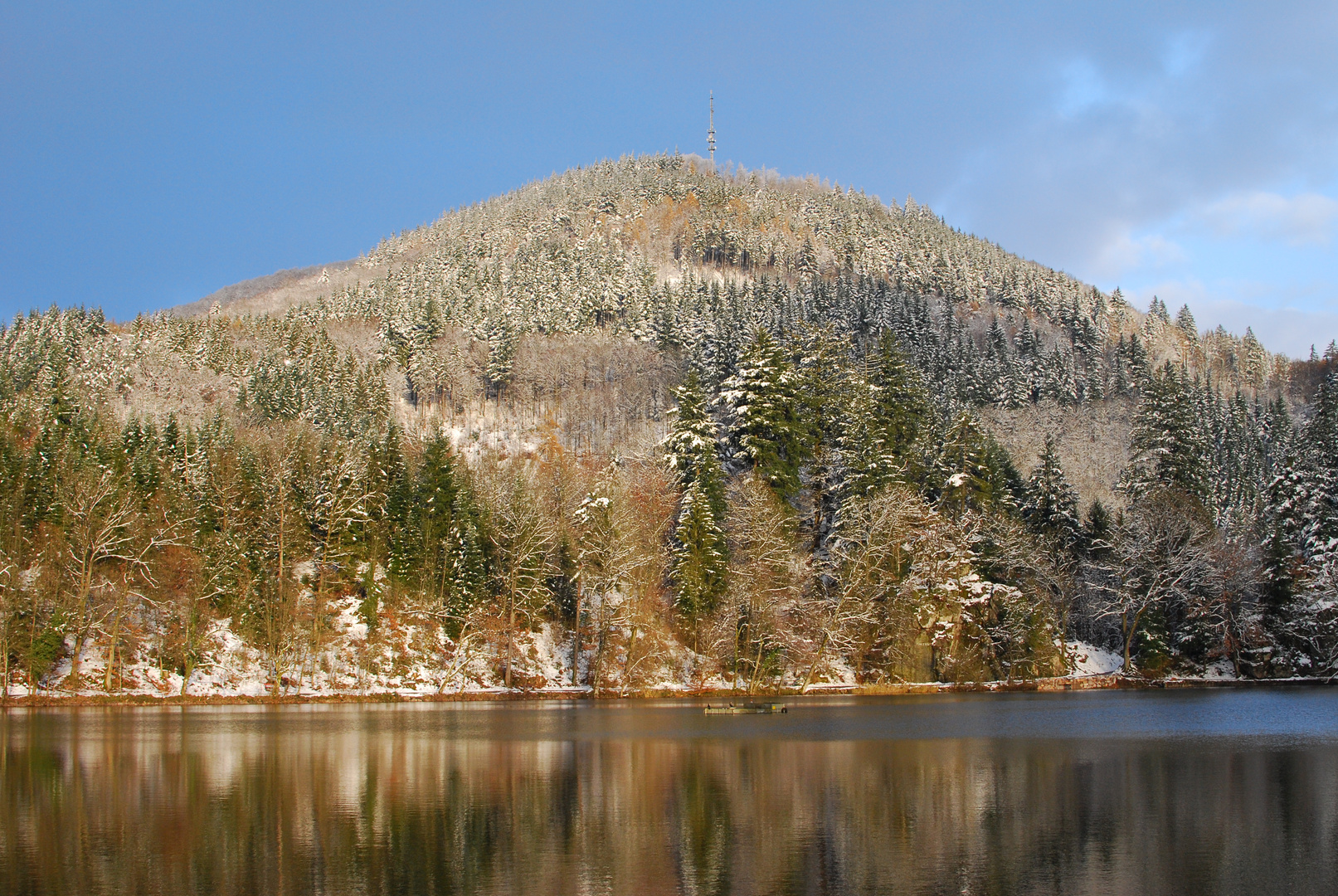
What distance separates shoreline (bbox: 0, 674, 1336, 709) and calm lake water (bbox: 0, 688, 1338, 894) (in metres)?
18.3

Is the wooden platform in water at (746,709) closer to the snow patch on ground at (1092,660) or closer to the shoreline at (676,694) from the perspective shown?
the shoreline at (676,694)

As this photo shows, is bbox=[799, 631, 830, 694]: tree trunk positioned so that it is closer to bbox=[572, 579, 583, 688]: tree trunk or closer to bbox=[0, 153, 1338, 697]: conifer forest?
bbox=[0, 153, 1338, 697]: conifer forest

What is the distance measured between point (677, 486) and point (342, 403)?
57.7 metres

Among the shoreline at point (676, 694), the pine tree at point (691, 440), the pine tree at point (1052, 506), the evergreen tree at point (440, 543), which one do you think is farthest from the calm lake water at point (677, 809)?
the pine tree at point (1052, 506)

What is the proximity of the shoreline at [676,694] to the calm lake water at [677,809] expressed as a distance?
719 inches

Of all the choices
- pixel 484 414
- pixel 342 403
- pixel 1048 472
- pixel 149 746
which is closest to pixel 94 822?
pixel 149 746

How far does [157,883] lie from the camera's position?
16906 mm

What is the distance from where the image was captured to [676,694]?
6831cm

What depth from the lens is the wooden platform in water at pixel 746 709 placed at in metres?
51.8

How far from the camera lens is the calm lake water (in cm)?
1747

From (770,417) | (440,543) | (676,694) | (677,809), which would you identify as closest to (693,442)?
(770,417)

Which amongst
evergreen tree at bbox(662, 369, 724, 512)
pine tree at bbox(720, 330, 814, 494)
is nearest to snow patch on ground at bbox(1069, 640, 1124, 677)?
pine tree at bbox(720, 330, 814, 494)

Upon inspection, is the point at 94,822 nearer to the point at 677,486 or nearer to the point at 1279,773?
the point at 1279,773

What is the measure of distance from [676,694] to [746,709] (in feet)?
51.4
